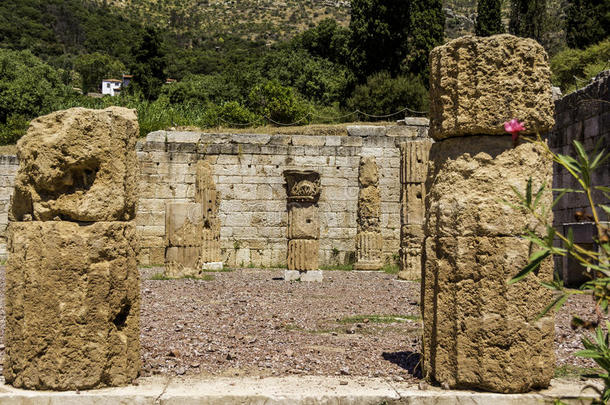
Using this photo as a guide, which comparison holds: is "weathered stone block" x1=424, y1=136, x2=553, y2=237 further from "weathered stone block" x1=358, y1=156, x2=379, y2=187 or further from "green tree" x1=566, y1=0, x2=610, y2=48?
"green tree" x1=566, y1=0, x2=610, y2=48

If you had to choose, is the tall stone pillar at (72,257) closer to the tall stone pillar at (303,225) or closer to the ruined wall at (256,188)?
the tall stone pillar at (303,225)

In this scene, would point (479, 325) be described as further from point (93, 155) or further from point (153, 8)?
point (153, 8)

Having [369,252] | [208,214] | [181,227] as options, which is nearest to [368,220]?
[369,252]

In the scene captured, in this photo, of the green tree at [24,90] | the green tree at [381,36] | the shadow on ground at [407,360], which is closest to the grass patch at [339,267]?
the shadow on ground at [407,360]

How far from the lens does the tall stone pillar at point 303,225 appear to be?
1262cm

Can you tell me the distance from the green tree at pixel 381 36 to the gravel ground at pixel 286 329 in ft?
66.3

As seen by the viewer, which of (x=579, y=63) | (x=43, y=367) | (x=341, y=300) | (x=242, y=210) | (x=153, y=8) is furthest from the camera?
(x=153, y=8)

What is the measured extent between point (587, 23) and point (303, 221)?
74.0 ft

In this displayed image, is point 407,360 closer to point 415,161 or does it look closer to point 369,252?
point 415,161

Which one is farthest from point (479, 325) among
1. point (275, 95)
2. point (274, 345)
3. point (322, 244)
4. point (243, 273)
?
point (275, 95)

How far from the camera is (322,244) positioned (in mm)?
17172

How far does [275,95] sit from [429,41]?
7.75 meters

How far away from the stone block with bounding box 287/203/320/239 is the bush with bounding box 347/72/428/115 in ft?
48.2

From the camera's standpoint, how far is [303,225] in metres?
12.7
